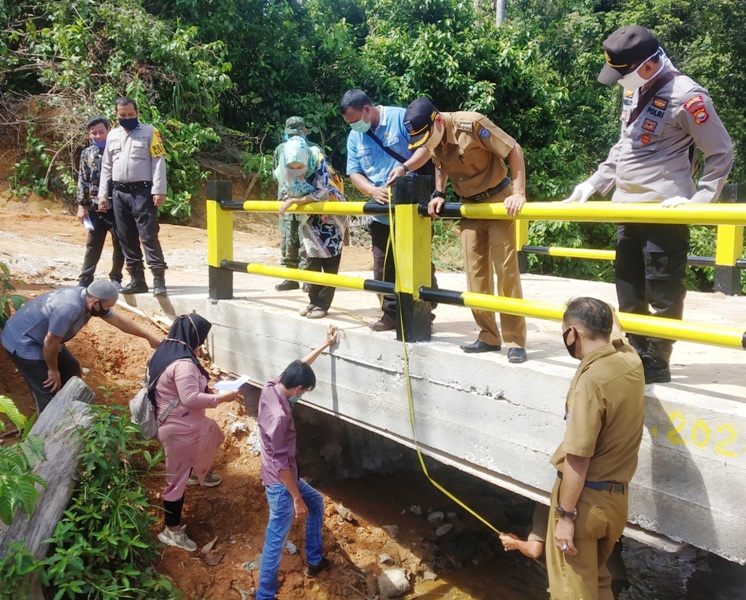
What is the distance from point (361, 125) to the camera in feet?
15.1

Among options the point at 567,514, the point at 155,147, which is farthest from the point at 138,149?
the point at 567,514

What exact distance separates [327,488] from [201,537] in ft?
4.39

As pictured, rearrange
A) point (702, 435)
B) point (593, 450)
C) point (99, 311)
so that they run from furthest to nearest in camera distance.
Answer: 1. point (99, 311)
2. point (702, 435)
3. point (593, 450)

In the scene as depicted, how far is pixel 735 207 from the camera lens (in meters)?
2.71

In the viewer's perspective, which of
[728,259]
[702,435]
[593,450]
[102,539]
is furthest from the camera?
[728,259]

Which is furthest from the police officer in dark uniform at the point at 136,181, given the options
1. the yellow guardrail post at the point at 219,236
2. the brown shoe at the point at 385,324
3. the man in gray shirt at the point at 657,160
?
the man in gray shirt at the point at 657,160

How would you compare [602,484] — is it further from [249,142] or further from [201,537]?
[249,142]

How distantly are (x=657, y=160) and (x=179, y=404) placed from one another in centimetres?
314

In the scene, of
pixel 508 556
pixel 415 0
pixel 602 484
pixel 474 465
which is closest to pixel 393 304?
pixel 474 465

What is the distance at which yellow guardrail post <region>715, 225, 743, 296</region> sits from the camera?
6.00m

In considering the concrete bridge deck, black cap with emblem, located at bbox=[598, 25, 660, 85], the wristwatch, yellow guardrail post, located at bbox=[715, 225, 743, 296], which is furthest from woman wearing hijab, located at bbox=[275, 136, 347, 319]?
yellow guardrail post, located at bbox=[715, 225, 743, 296]

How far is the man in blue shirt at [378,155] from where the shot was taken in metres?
4.49

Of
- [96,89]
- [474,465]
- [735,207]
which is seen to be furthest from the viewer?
[96,89]

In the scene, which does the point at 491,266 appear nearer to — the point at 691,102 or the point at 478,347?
the point at 478,347
